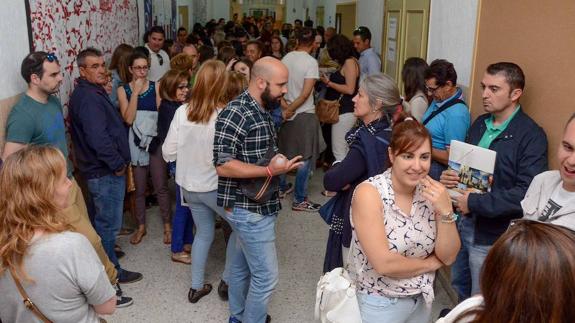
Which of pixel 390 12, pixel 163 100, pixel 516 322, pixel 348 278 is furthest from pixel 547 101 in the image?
pixel 390 12

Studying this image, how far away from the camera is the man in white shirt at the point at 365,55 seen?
5.71 metres

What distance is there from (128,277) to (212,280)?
608 millimetres

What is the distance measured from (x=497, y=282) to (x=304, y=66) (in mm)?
4022

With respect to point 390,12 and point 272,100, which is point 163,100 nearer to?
point 272,100

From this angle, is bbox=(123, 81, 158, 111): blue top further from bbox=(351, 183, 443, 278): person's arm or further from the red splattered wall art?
bbox=(351, 183, 443, 278): person's arm

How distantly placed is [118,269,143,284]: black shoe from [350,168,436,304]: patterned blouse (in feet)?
6.99

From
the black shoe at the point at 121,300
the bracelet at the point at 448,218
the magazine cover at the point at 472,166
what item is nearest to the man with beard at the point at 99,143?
the black shoe at the point at 121,300

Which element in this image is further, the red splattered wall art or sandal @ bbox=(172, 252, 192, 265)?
sandal @ bbox=(172, 252, 192, 265)

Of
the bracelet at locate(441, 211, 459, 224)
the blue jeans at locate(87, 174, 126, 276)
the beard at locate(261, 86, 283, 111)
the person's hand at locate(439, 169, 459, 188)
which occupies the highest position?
the beard at locate(261, 86, 283, 111)

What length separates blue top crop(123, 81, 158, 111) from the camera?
3992 mm

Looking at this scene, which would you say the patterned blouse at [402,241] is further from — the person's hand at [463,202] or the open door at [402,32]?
the open door at [402,32]

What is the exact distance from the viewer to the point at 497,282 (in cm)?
110

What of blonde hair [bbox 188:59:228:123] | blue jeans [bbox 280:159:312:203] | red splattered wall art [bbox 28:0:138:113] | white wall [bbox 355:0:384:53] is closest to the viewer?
blonde hair [bbox 188:59:228:123]

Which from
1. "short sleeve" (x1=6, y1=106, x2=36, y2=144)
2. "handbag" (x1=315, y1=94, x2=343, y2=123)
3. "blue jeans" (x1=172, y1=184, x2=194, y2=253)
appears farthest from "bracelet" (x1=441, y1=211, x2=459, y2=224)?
"handbag" (x1=315, y1=94, x2=343, y2=123)
